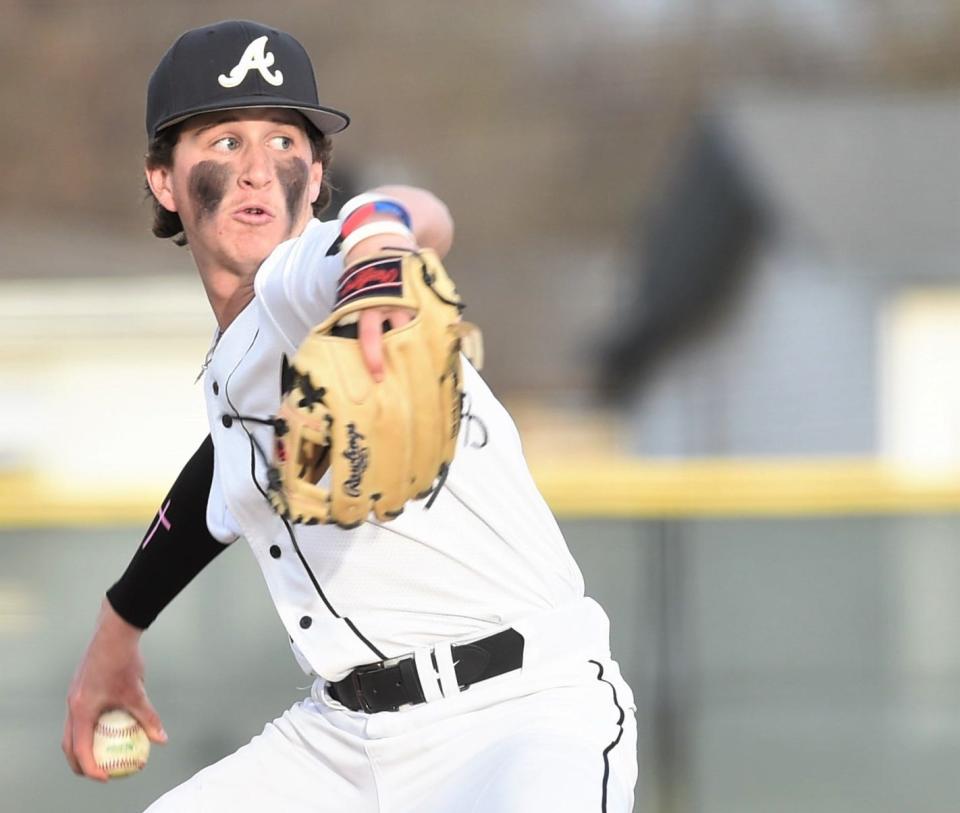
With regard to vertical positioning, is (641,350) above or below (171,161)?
above

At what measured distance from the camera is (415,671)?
2645 mm

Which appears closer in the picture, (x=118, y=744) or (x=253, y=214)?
(x=253, y=214)

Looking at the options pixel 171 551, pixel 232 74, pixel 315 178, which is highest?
pixel 232 74

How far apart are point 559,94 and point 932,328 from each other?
20722 mm

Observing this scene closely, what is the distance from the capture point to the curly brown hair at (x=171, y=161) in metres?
2.98

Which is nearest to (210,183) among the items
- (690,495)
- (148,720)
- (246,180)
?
(246,180)

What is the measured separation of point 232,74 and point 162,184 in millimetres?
389

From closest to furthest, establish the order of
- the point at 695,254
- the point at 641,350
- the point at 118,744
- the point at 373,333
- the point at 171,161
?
the point at 373,333 → the point at 171,161 → the point at 118,744 → the point at 695,254 → the point at 641,350

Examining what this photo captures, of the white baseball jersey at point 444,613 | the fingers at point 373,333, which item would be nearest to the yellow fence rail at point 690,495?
the white baseball jersey at point 444,613

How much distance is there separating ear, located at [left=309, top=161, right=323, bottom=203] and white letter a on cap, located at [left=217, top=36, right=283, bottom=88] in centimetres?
22

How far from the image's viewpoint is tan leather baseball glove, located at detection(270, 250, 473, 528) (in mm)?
2031

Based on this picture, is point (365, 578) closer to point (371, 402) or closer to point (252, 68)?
point (371, 402)

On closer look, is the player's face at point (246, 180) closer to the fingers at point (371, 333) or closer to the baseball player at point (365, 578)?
the baseball player at point (365, 578)

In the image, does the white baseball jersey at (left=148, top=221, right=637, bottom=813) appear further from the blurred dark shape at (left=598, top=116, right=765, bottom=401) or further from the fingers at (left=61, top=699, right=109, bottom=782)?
the blurred dark shape at (left=598, top=116, right=765, bottom=401)
